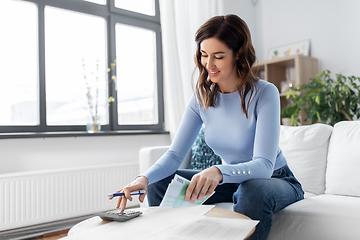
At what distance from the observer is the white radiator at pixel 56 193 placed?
2.01 meters

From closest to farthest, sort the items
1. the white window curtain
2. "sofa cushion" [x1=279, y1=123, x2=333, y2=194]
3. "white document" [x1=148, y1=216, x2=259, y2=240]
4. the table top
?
"white document" [x1=148, y1=216, x2=259, y2=240] → the table top → "sofa cushion" [x1=279, y1=123, x2=333, y2=194] → the white window curtain

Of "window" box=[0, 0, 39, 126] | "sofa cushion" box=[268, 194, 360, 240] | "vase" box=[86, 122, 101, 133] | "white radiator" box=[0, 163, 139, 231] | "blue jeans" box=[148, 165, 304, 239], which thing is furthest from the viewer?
"vase" box=[86, 122, 101, 133]

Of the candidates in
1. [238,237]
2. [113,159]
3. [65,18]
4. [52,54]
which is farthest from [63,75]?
[238,237]

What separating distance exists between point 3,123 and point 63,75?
22.3 inches

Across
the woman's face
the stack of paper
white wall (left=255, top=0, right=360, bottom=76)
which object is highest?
white wall (left=255, top=0, right=360, bottom=76)

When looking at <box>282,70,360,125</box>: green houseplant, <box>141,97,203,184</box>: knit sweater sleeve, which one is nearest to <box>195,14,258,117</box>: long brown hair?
<box>141,97,203,184</box>: knit sweater sleeve

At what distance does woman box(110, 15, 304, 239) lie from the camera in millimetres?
992

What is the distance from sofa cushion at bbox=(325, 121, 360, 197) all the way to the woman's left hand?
33.1 inches

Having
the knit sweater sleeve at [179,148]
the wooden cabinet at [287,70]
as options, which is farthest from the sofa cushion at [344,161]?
the wooden cabinet at [287,70]

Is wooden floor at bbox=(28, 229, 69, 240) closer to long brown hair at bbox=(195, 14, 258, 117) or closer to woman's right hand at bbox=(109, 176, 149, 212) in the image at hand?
woman's right hand at bbox=(109, 176, 149, 212)

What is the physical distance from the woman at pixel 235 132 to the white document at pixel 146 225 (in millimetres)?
55

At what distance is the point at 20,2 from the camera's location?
244cm

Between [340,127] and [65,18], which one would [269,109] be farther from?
[65,18]

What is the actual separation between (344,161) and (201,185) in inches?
36.8
